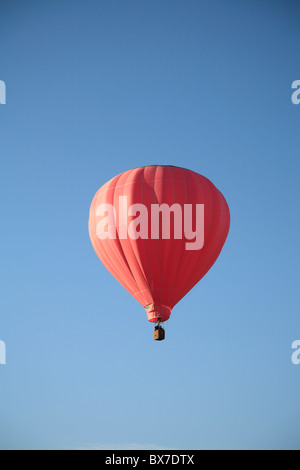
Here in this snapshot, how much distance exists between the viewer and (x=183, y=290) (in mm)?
32281

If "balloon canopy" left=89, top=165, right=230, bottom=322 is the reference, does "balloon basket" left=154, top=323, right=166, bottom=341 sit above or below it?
below

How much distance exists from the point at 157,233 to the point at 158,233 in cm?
5

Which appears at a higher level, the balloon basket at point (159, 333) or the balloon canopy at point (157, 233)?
the balloon canopy at point (157, 233)

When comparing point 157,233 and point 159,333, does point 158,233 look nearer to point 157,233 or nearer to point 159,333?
point 157,233

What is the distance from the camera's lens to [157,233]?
31.8 m

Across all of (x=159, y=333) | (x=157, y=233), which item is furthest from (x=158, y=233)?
(x=159, y=333)

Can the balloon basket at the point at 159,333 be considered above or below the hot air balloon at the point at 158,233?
below

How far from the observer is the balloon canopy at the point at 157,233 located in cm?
3180

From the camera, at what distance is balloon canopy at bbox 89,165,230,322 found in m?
31.8
